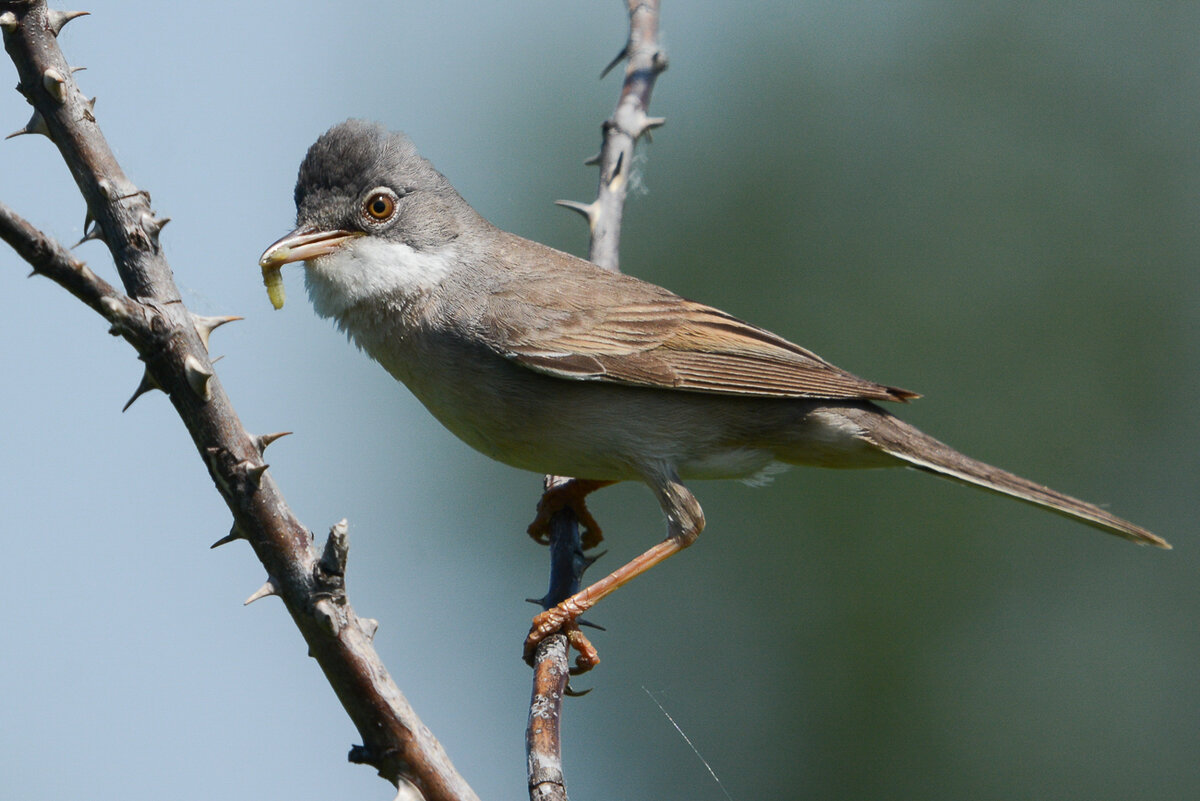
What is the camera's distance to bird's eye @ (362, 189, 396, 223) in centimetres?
438

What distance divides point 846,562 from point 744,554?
2.77 ft

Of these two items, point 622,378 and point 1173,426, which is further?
point 1173,426

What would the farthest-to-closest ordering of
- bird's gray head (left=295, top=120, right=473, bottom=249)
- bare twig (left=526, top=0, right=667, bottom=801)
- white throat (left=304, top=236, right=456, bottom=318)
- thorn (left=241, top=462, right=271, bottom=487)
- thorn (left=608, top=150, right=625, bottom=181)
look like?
thorn (left=608, top=150, right=625, bottom=181), bare twig (left=526, top=0, right=667, bottom=801), bird's gray head (left=295, top=120, right=473, bottom=249), white throat (left=304, top=236, right=456, bottom=318), thorn (left=241, top=462, right=271, bottom=487)

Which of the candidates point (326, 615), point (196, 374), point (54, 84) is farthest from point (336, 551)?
point (54, 84)

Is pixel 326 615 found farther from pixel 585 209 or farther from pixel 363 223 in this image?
pixel 585 209

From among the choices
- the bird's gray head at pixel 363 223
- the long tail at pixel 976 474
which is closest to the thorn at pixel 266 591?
the bird's gray head at pixel 363 223

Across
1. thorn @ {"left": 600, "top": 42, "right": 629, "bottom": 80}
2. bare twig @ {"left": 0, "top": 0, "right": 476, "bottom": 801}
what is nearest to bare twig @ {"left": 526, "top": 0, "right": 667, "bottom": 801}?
thorn @ {"left": 600, "top": 42, "right": 629, "bottom": 80}

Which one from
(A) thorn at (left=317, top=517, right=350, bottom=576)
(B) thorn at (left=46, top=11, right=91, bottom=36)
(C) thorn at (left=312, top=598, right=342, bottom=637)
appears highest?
(B) thorn at (left=46, top=11, right=91, bottom=36)

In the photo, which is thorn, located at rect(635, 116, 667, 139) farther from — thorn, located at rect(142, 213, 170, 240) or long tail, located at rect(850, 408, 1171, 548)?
thorn, located at rect(142, 213, 170, 240)

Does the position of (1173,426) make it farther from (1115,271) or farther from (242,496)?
(242,496)

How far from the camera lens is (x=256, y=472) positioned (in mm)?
2135

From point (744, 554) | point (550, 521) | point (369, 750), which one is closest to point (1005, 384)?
point (744, 554)

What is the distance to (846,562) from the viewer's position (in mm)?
7809

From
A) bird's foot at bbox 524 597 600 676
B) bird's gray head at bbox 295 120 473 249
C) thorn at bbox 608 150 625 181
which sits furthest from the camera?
thorn at bbox 608 150 625 181
